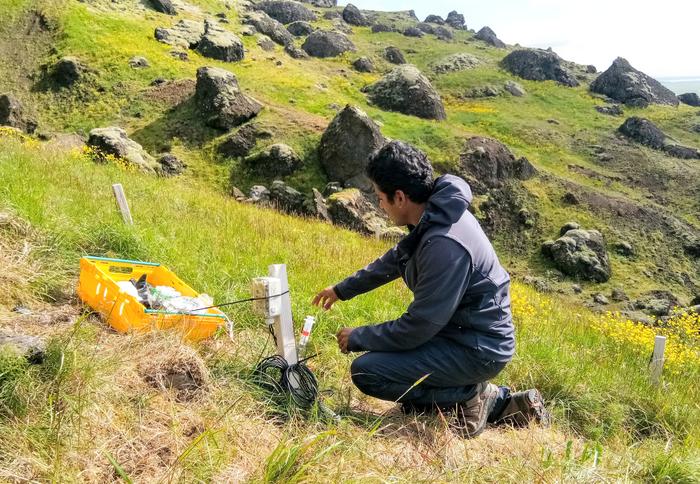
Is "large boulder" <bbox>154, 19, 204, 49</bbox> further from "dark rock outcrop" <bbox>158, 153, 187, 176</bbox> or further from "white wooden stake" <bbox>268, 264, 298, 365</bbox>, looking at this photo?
"white wooden stake" <bbox>268, 264, 298, 365</bbox>

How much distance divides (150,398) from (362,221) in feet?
55.5

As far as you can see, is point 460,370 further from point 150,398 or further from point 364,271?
point 150,398

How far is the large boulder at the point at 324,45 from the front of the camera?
5609 centimetres

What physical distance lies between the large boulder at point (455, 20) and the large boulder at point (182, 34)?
234ft

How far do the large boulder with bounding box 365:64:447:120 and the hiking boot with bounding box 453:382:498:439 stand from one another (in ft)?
114

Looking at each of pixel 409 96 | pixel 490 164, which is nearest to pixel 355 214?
pixel 490 164

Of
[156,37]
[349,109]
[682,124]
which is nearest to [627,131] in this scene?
[682,124]

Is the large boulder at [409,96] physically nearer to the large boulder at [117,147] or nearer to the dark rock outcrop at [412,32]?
the large boulder at [117,147]

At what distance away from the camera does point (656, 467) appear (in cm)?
306

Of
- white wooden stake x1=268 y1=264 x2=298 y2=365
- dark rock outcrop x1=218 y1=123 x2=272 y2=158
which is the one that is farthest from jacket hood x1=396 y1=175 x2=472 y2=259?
dark rock outcrop x1=218 y1=123 x2=272 y2=158

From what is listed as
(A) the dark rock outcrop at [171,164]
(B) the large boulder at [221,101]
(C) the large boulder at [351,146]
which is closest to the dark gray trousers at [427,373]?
(C) the large boulder at [351,146]

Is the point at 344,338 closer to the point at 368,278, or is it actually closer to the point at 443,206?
the point at 368,278

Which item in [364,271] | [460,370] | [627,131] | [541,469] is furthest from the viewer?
[627,131]

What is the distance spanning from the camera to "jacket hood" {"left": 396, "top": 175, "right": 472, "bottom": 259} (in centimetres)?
326
